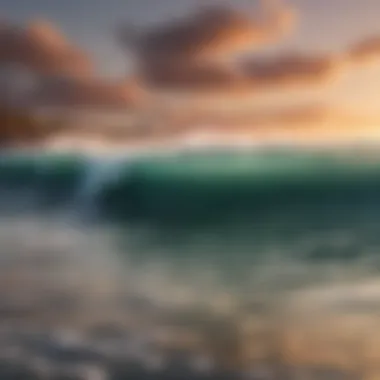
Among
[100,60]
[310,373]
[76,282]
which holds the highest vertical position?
[100,60]

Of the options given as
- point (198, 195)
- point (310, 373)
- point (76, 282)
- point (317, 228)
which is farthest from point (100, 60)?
point (310, 373)

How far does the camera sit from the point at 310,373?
124 centimetres

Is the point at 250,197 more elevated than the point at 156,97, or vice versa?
the point at 156,97

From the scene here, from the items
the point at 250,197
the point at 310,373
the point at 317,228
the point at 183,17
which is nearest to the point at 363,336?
the point at 310,373

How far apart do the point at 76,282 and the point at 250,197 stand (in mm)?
391

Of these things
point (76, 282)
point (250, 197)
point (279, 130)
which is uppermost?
point (279, 130)

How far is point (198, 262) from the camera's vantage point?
1256 mm

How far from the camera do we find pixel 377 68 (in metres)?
1.25

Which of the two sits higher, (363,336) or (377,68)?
(377,68)

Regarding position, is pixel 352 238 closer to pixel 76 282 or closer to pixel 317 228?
pixel 317 228

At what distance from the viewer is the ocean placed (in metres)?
1.24

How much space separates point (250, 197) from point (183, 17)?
1.27ft

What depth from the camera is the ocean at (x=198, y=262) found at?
4.07 ft

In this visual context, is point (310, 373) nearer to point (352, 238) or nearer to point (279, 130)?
point (352, 238)
